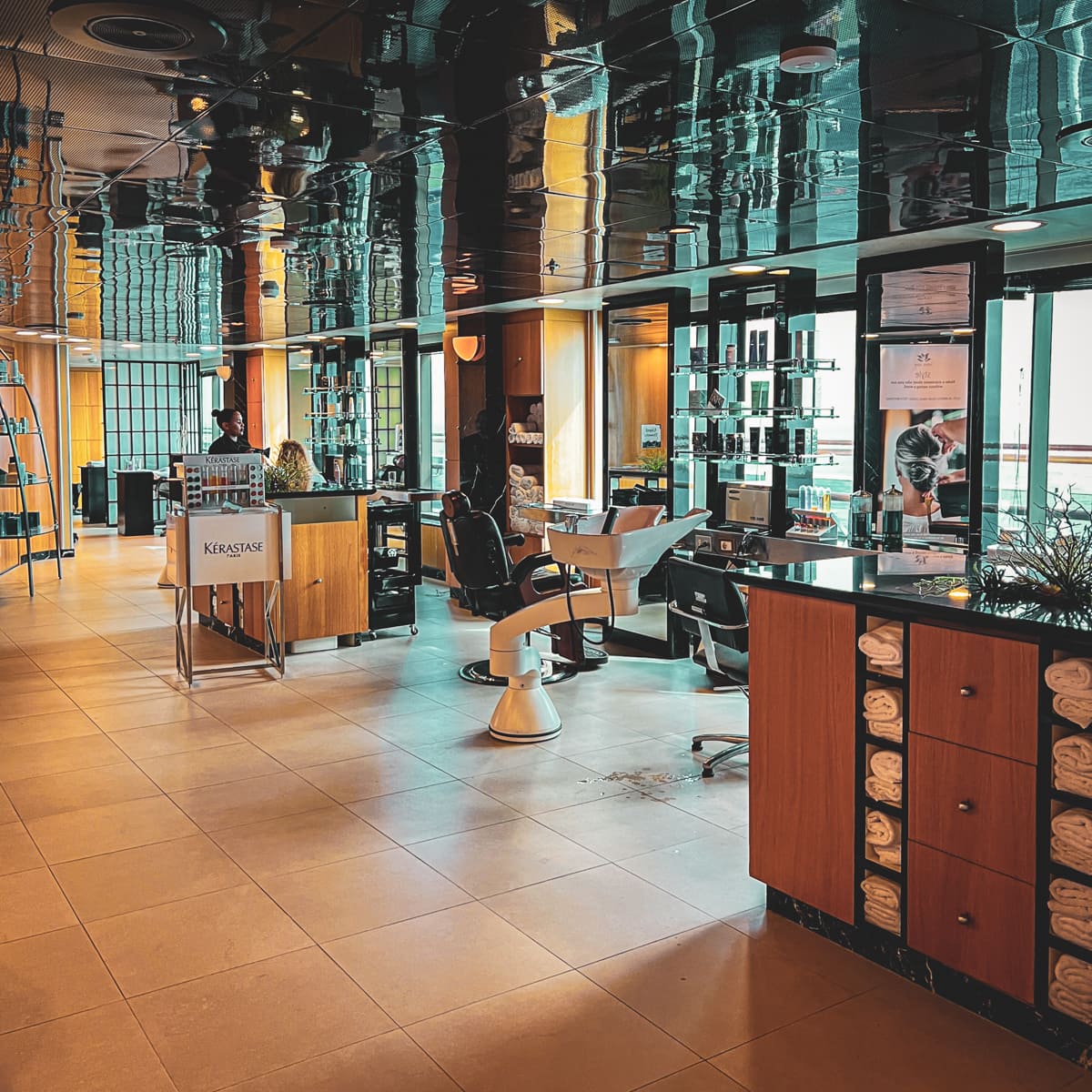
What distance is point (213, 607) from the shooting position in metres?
8.79

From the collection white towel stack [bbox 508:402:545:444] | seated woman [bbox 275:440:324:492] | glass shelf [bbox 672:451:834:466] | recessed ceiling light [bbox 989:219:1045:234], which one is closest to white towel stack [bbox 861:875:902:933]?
recessed ceiling light [bbox 989:219:1045:234]

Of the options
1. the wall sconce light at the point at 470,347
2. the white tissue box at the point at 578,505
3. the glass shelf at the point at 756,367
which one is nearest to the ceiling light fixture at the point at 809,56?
the glass shelf at the point at 756,367

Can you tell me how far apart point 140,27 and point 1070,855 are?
3181 mm

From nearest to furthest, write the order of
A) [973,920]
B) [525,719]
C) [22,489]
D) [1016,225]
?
[973,920]
[1016,225]
[525,719]
[22,489]

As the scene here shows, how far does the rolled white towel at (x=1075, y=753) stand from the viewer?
2.75 m

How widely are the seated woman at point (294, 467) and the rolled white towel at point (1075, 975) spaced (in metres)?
6.15

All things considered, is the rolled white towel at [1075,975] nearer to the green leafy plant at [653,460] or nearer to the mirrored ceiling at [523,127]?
the mirrored ceiling at [523,127]

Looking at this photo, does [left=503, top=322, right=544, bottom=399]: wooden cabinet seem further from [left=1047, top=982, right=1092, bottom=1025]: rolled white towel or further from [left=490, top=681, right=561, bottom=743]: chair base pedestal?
[left=1047, top=982, right=1092, bottom=1025]: rolled white towel

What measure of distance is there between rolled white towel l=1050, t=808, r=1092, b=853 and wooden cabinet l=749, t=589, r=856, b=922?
26.3 inches

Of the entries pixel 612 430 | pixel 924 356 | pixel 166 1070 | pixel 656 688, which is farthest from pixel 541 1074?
pixel 612 430

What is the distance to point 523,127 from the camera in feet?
12.8

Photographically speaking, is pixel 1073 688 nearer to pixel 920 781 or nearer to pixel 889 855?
pixel 920 781

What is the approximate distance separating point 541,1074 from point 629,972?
0.58 meters

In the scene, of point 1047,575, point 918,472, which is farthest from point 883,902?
point 918,472
